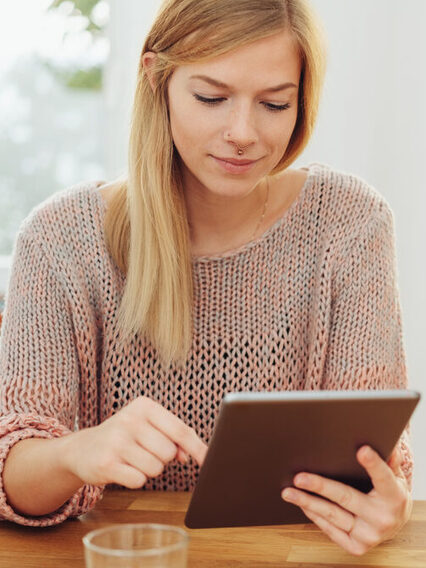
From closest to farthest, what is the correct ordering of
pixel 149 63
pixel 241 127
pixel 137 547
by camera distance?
pixel 137 547 < pixel 241 127 < pixel 149 63

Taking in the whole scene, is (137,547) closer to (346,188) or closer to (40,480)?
(40,480)

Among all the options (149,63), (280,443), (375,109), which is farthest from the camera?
(375,109)

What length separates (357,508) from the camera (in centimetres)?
101

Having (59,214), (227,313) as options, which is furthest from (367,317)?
(59,214)

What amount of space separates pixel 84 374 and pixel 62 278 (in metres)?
0.16

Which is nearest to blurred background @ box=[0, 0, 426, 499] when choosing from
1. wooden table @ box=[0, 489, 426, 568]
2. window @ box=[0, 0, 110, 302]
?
window @ box=[0, 0, 110, 302]

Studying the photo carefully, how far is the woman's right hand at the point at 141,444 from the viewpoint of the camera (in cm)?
100

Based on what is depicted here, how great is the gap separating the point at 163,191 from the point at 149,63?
210 millimetres

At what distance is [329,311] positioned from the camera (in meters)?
1.50

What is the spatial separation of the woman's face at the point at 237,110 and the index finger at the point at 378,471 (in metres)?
0.56

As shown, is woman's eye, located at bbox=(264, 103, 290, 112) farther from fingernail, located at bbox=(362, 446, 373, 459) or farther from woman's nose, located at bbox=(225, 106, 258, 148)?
fingernail, located at bbox=(362, 446, 373, 459)

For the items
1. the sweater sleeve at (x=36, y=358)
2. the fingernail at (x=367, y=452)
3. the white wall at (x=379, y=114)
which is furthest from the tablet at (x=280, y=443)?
the white wall at (x=379, y=114)

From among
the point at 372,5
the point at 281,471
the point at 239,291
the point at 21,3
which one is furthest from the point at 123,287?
the point at 21,3

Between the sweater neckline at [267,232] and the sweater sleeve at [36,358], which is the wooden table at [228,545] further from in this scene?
the sweater neckline at [267,232]
